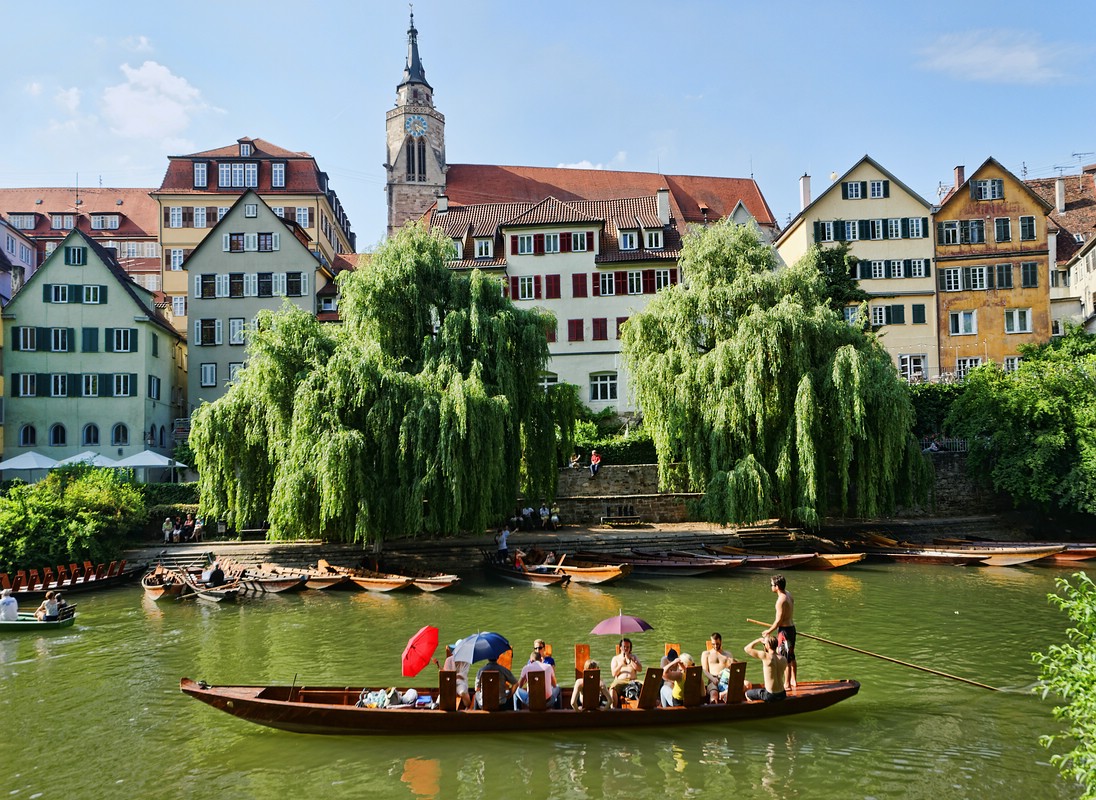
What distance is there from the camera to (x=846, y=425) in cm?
2938

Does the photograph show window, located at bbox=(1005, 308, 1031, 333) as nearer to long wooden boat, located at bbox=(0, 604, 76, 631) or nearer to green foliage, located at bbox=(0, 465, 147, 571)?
green foliage, located at bbox=(0, 465, 147, 571)

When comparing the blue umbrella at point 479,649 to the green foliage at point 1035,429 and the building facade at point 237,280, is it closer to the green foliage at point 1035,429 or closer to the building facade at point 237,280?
the green foliage at point 1035,429

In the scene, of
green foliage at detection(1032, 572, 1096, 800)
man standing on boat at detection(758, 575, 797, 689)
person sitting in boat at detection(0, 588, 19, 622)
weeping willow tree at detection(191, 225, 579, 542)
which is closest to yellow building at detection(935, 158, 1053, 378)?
weeping willow tree at detection(191, 225, 579, 542)

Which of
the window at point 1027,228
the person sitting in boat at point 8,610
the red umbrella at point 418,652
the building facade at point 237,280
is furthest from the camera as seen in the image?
the building facade at point 237,280

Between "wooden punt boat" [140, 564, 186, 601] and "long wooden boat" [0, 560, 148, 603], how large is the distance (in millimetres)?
1689

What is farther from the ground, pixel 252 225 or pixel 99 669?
pixel 252 225

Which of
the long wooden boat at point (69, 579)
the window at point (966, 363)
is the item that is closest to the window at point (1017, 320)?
the window at point (966, 363)

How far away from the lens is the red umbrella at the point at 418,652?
12.7m

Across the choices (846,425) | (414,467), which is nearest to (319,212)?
(414,467)

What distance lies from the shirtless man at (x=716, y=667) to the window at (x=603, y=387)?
3041cm

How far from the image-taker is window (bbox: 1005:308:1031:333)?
43.4 m

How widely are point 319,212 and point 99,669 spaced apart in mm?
44577

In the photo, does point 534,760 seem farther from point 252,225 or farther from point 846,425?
point 252,225

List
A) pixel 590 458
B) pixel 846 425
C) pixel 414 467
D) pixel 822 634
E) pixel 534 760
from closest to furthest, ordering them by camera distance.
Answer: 1. pixel 534 760
2. pixel 822 634
3. pixel 414 467
4. pixel 846 425
5. pixel 590 458
